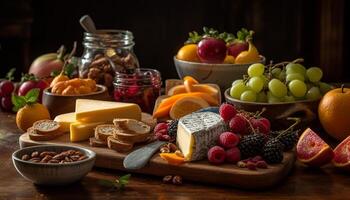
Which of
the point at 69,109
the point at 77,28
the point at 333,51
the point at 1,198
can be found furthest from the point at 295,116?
the point at 77,28

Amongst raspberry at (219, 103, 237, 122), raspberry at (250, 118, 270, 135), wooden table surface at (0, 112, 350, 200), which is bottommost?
wooden table surface at (0, 112, 350, 200)

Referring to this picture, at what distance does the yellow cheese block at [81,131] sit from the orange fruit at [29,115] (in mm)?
261

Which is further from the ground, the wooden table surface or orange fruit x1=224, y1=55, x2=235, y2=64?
orange fruit x1=224, y1=55, x2=235, y2=64

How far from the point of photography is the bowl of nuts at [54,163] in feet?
5.00

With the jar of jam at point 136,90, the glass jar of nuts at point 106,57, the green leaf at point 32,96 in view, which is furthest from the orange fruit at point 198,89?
the green leaf at point 32,96

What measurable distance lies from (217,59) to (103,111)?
0.70 m

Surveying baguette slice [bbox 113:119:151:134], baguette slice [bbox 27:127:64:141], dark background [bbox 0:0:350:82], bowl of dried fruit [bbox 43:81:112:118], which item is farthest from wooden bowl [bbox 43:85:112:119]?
dark background [bbox 0:0:350:82]

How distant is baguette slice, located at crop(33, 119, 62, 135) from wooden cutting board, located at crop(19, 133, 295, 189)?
16 cm

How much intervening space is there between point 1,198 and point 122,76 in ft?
2.52

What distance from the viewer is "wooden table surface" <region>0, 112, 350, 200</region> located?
1529 mm

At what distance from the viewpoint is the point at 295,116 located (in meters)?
1.97

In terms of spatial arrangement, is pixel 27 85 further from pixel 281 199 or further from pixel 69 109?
pixel 281 199

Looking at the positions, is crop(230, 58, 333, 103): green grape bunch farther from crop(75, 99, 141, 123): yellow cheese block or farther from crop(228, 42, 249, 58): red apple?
crop(228, 42, 249, 58): red apple

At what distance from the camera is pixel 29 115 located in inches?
80.3
